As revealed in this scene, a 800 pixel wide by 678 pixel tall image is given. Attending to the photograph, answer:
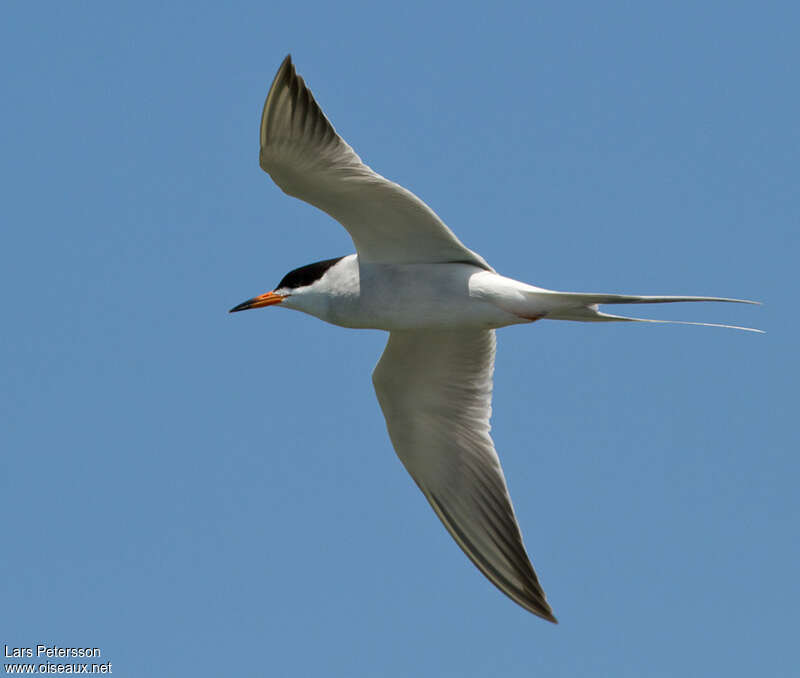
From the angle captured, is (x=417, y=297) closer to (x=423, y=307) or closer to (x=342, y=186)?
(x=423, y=307)

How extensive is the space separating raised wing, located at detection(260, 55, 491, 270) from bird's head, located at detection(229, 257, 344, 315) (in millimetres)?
329

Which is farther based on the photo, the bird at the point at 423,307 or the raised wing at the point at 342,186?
the bird at the point at 423,307

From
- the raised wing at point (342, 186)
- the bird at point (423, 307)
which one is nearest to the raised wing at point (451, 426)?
the bird at point (423, 307)

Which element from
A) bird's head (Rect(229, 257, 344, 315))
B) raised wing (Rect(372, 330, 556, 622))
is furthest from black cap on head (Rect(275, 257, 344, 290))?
raised wing (Rect(372, 330, 556, 622))

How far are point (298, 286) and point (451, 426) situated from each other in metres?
2.01

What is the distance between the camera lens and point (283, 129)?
26.2ft

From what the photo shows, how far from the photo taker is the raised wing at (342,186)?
7.95 m

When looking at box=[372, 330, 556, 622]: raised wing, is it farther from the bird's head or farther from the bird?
the bird's head

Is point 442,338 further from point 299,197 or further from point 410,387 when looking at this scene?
point 299,197

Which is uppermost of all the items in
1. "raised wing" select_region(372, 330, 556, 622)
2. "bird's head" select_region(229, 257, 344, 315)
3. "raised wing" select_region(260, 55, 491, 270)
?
"raised wing" select_region(260, 55, 491, 270)

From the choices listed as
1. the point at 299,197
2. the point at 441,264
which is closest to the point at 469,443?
the point at 441,264

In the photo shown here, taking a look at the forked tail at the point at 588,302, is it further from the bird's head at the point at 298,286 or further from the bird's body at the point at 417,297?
the bird's head at the point at 298,286

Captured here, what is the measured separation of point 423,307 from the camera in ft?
28.7

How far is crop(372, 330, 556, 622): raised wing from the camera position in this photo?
32.2 ft
